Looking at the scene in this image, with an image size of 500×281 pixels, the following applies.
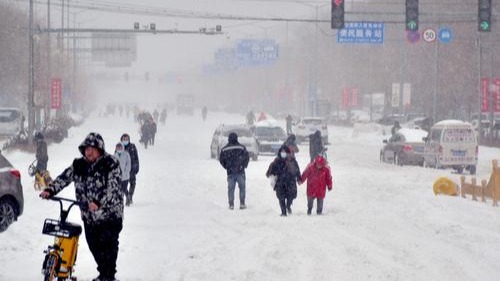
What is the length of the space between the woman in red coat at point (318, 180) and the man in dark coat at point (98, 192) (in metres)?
10.0

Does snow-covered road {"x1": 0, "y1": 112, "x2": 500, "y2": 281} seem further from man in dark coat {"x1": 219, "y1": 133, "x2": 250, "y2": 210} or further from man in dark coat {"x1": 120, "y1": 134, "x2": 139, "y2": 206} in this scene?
man in dark coat {"x1": 219, "y1": 133, "x2": 250, "y2": 210}

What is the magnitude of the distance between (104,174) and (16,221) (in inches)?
292

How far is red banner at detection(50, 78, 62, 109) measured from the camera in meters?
62.5

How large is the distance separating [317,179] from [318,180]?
30 mm

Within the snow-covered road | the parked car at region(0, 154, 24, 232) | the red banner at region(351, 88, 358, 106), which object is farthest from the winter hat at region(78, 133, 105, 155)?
the red banner at region(351, 88, 358, 106)

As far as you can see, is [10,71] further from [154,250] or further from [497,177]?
[154,250]

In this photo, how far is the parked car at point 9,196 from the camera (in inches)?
657

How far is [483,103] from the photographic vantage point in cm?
5378

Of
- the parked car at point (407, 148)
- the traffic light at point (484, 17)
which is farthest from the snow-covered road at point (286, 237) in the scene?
the parked car at point (407, 148)

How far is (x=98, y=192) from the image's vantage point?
10.6m

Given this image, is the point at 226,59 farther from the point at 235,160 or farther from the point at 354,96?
the point at 235,160

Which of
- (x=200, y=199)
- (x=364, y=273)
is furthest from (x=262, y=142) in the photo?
(x=364, y=273)

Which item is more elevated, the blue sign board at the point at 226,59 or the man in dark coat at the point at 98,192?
the blue sign board at the point at 226,59

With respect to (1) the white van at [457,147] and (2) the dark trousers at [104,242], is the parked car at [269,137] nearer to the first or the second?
(1) the white van at [457,147]
